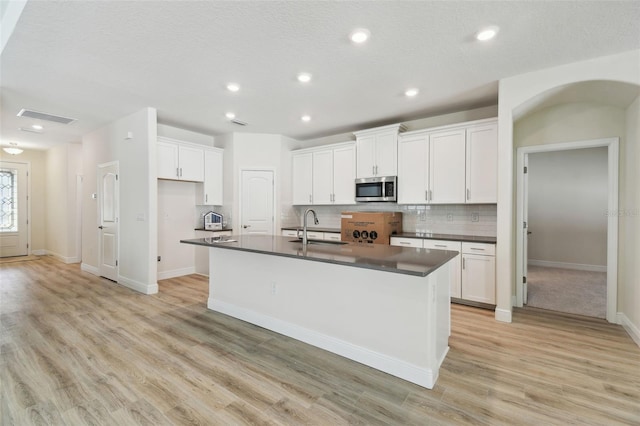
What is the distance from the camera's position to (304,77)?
3.28 meters

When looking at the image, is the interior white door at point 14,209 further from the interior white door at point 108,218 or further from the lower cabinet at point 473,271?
the lower cabinet at point 473,271

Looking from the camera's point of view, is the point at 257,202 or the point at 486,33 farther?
the point at 257,202

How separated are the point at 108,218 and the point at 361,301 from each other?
16.9 ft

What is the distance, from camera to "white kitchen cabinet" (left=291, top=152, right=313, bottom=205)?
5.75 meters

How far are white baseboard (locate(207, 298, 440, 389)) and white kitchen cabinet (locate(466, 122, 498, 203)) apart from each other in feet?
7.75

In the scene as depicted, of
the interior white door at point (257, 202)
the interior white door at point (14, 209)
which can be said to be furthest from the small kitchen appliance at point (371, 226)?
the interior white door at point (14, 209)

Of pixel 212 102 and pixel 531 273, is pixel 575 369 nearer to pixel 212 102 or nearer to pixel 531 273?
pixel 531 273

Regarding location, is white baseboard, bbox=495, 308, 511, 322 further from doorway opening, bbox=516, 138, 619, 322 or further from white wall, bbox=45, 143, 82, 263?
white wall, bbox=45, 143, 82, 263

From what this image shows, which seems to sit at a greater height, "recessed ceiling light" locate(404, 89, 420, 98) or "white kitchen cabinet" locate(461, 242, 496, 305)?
"recessed ceiling light" locate(404, 89, 420, 98)

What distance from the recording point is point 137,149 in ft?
15.2

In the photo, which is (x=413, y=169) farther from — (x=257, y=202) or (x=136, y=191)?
(x=136, y=191)

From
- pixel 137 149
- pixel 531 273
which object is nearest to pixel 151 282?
pixel 137 149

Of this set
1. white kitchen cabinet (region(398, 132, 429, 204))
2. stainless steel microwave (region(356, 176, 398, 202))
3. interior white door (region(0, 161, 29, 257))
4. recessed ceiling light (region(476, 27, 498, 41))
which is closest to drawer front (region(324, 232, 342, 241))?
stainless steel microwave (region(356, 176, 398, 202))

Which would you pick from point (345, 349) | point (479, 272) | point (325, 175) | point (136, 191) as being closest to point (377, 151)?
point (325, 175)
